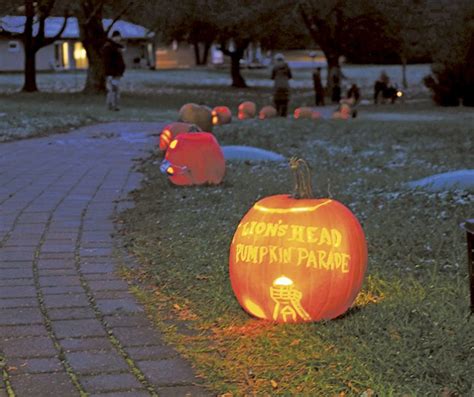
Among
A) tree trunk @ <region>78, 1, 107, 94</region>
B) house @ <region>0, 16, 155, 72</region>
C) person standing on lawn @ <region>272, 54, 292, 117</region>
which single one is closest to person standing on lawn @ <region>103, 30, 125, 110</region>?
person standing on lawn @ <region>272, 54, 292, 117</region>

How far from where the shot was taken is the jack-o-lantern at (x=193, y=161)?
9.45m

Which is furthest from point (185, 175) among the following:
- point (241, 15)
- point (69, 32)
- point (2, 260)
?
point (69, 32)

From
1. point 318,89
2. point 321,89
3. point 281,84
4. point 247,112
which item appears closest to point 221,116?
point 247,112

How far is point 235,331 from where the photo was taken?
4.47m

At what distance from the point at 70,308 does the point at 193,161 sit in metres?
4.64

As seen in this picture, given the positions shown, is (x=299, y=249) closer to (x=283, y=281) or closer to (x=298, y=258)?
(x=298, y=258)

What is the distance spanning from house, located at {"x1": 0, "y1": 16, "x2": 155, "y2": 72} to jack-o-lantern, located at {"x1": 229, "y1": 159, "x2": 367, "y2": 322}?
2336 inches

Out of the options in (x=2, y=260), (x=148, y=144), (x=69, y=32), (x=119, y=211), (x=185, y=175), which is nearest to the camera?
(x=2, y=260)

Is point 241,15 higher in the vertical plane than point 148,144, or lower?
higher

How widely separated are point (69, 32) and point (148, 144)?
→ 6099 centimetres

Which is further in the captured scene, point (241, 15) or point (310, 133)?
point (241, 15)

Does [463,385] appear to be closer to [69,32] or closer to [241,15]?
[241,15]

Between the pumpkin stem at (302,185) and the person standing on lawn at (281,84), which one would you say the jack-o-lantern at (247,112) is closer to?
the person standing on lawn at (281,84)

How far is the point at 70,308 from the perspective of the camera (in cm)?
494
